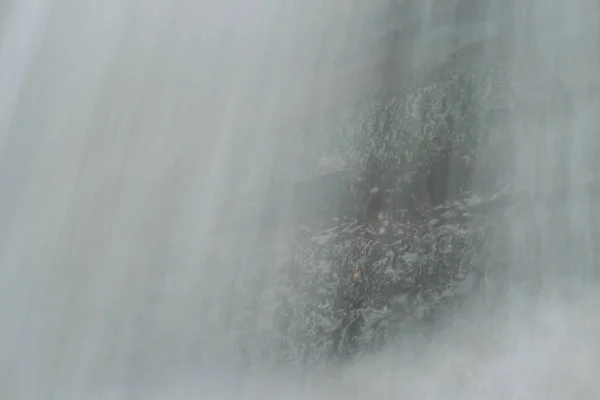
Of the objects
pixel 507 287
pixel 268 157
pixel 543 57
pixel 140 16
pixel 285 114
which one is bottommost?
pixel 507 287

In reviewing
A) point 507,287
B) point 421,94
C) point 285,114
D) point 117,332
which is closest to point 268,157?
point 285,114

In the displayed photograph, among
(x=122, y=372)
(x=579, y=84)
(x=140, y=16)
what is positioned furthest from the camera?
(x=140, y=16)

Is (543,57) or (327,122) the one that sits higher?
(543,57)

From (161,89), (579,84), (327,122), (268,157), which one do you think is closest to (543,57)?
(579,84)

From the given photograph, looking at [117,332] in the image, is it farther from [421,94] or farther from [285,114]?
[421,94]

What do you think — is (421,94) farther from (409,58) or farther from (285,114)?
(285,114)

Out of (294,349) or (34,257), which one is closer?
(294,349)

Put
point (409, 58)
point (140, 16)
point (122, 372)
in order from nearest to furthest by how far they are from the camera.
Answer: point (122, 372)
point (409, 58)
point (140, 16)

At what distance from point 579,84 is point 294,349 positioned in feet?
6.24

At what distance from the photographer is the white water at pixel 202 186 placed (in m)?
3.06

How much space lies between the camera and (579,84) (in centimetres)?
339

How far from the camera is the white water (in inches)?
121

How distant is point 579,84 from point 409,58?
0.93 m

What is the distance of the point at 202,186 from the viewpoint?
3980 mm
